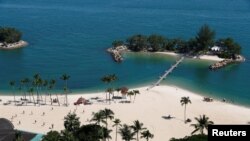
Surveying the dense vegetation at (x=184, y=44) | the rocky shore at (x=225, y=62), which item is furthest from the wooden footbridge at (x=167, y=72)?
the rocky shore at (x=225, y=62)

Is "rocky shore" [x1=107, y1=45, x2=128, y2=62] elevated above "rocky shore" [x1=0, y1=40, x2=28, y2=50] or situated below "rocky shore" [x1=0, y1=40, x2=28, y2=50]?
below

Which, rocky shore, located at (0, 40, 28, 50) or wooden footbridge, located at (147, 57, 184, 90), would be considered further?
rocky shore, located at (0, 40, 28, 50)

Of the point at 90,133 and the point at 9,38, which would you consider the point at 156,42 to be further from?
the point at 90,133

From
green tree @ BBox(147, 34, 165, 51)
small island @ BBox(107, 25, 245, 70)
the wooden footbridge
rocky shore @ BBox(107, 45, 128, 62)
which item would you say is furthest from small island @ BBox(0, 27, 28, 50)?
the wooden footbridge

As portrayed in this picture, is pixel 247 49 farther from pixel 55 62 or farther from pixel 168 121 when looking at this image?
pixel 168 121

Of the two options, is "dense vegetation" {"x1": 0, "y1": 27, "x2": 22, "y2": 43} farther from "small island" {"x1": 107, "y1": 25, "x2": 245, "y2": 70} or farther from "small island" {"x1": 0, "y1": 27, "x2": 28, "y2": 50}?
"small island" {"x1": 107, "y1": 25, "x2": 245, "y2": 70}

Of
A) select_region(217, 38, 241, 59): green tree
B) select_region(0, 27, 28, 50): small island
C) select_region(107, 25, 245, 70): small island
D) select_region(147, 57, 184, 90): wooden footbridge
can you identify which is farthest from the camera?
select_region(0, 27, 28, 50): small island

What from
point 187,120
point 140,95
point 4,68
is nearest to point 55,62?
point 4,68

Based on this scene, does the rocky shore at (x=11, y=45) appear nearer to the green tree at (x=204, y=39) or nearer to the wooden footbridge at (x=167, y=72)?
the wooden footbridge at (x=167, y=72)
